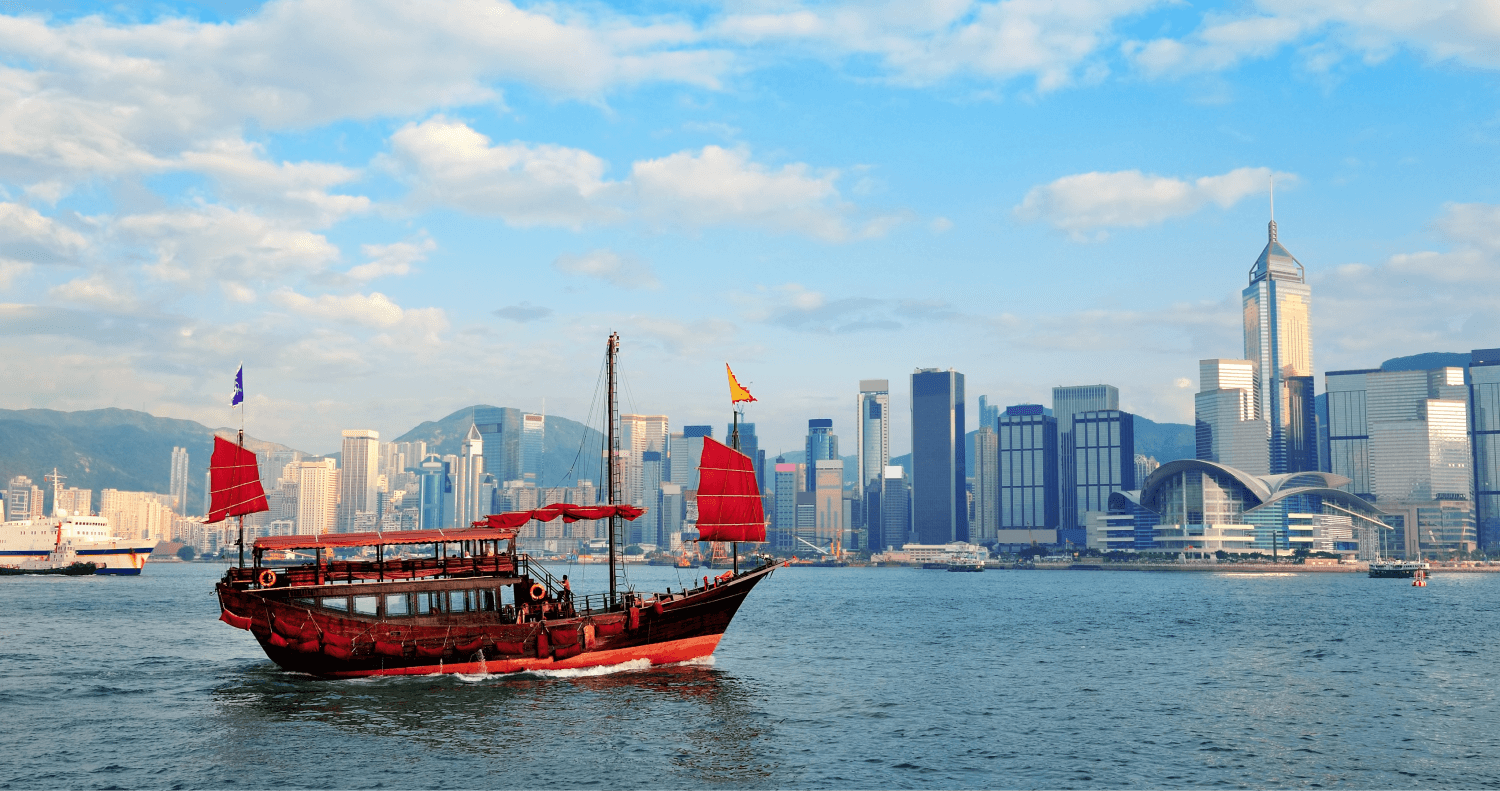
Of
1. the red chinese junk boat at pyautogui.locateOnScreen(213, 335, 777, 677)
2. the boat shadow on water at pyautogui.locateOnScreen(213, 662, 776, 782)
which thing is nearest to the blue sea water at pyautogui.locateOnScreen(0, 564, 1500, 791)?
the boat shadow on water at pyautogui.locateOnScreen(213, 662, 776, 782)

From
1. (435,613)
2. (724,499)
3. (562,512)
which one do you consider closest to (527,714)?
(435,613)

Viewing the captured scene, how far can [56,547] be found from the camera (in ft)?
587

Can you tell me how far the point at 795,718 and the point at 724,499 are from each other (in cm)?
1512

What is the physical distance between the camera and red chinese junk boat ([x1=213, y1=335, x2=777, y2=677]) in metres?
46.4

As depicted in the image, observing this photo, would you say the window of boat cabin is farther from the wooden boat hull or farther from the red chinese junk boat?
→ the wooden boat hull

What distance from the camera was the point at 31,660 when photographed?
5647cm

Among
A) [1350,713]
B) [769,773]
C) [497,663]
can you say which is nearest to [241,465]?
[497,663]

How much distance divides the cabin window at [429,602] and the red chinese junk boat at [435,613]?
4 centimetres

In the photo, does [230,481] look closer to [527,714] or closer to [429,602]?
[429,602]

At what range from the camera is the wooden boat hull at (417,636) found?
46281 millimetres

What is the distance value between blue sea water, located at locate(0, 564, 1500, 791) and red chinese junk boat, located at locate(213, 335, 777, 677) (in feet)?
4.08

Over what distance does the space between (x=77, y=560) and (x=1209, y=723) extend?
7280 inches

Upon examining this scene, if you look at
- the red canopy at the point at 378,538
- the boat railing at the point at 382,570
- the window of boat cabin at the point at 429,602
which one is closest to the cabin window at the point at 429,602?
the window of boat cabin at the point at 429,602

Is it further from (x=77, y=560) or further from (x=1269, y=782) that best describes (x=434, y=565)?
(x=77, y=560)
